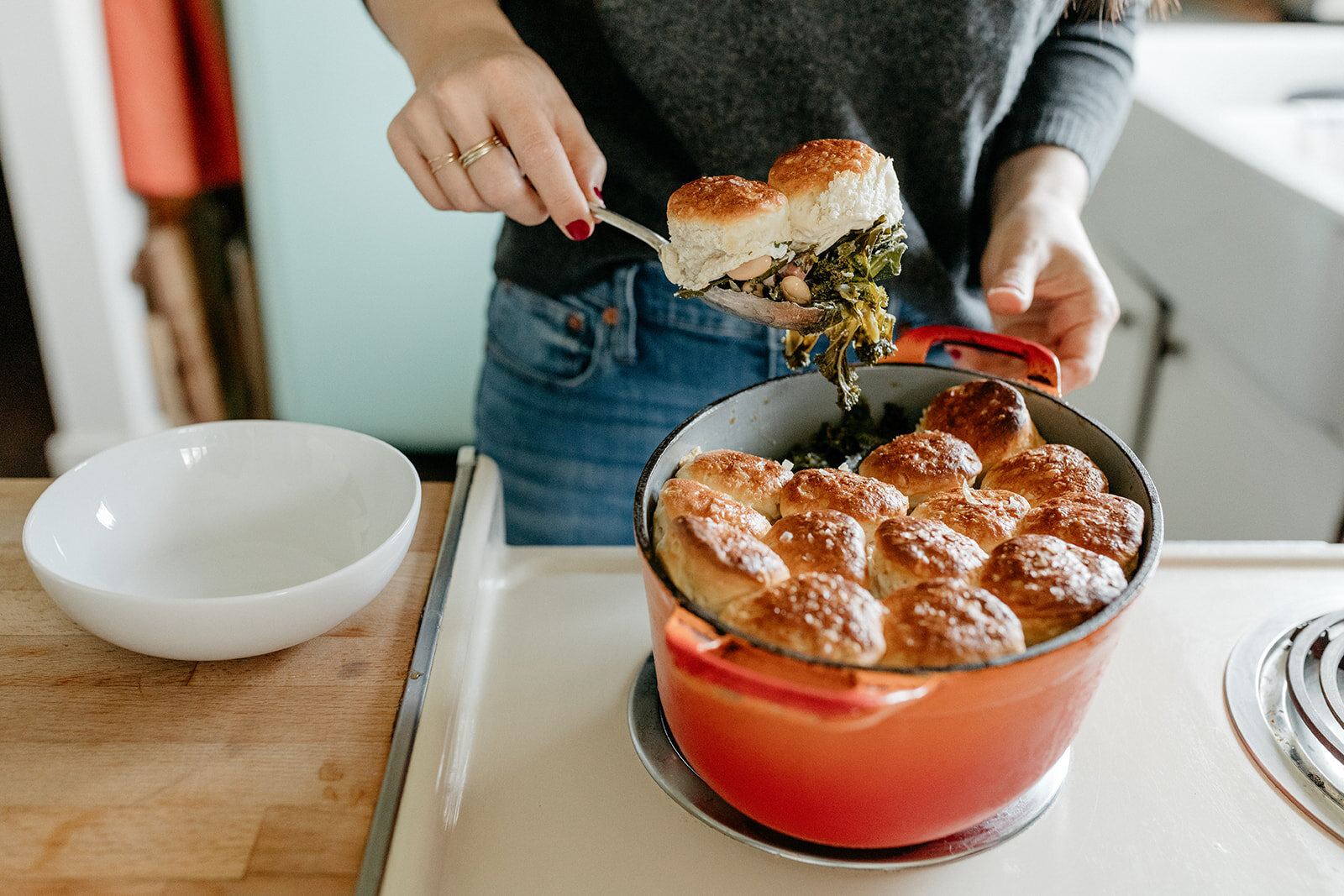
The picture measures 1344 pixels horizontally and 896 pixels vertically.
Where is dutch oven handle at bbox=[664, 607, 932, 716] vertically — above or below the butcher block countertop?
above

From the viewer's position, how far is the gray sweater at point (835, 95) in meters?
1.05

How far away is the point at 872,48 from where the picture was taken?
107 cm

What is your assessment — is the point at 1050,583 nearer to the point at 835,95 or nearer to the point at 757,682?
the point at 757,682

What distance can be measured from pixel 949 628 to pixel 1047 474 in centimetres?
25

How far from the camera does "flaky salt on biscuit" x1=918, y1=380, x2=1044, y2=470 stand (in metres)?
0.83

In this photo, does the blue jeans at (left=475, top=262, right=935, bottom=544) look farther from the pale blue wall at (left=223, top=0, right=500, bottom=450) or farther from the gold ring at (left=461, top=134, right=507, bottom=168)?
the pale blue wall at (left=223, top=0, right=500, bottom=450)

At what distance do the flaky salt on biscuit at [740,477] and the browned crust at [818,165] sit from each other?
0.22 metres

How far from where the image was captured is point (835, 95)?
1075 millimetres

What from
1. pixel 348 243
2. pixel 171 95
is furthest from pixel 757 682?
pixel 171 95

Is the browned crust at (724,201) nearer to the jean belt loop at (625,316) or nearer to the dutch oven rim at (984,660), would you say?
the dutch oven rim at (984,660)

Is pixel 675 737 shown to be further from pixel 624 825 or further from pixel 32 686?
pixel 32 686

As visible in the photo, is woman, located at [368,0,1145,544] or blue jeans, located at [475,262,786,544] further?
blue jeans, located at [475,262,786,544]

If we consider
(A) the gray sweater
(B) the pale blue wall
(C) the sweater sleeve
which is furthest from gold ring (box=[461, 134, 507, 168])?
(B) the pale blue wall

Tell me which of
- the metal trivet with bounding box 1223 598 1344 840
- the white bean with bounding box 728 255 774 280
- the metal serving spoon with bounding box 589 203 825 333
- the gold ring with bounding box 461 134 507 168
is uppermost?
the gold ring with bounding box 461 134 507 168
